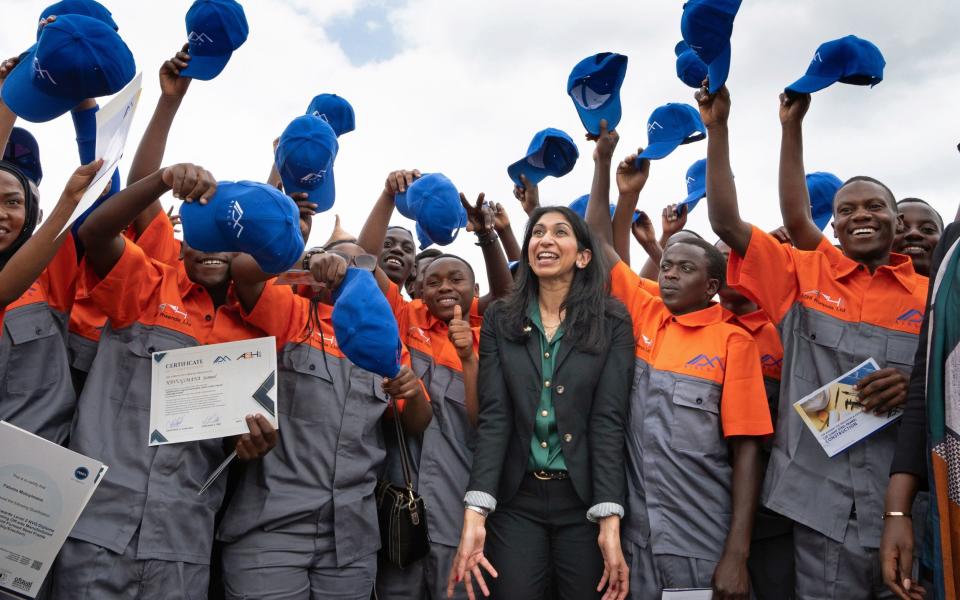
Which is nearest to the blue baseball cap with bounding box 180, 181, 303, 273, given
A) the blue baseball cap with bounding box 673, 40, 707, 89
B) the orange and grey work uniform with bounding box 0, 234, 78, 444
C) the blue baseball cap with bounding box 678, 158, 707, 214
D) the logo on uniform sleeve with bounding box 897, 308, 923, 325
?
the orange and grey work uniform with bounding box 0, 234, 78, 444

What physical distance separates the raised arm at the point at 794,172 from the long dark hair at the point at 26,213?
11.0 feet

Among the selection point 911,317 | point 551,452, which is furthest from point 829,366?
point 551,452

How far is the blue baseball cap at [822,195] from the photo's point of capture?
486cm

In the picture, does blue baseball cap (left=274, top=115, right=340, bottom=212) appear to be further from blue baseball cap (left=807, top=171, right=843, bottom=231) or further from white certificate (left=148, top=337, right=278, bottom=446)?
blue baseball cap (left=807, top=171, right=843, bottom=231)

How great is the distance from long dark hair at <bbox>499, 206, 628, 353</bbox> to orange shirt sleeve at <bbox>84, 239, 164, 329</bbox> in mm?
1627

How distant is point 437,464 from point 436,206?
4.66 feet

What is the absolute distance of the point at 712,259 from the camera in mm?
3836

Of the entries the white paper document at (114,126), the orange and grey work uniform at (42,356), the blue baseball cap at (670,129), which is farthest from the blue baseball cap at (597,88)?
the orange and grey work uniform at (42,356)

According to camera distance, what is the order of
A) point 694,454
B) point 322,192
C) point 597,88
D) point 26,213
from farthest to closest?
point 597,88 < point 322,192 < point 694,454 < point 26,213

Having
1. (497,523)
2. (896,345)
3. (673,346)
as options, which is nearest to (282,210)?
(497,523)

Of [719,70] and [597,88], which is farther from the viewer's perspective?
[597,88]

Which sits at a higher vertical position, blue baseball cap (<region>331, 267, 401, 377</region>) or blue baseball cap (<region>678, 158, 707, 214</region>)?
blue baseball cap (<region>678, 158, 707, 214</region>)

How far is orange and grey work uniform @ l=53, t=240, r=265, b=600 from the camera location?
2951 mm

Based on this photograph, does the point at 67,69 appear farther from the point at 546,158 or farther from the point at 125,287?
the point at 546,158
